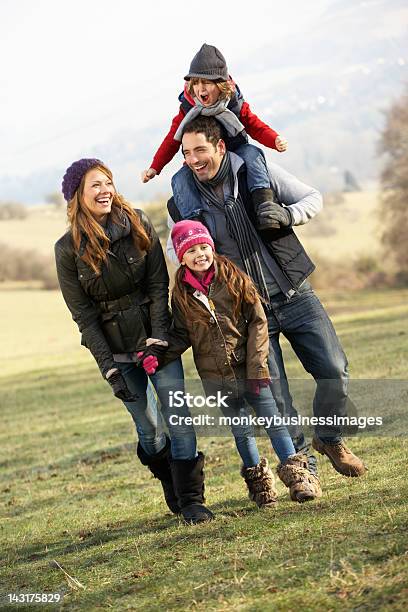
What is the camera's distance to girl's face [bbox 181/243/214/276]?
6227mm

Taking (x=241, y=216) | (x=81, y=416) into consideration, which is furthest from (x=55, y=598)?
(x=81, y=416)

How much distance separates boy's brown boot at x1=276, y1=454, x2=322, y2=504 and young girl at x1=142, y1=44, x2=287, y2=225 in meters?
1.62

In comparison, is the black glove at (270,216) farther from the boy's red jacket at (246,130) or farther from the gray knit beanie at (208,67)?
the gray knit beanie at (208,67)

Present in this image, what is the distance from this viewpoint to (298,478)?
6.43m

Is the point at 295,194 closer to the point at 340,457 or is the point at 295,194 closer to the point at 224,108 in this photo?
the point at 224,108

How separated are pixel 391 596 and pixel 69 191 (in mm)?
3398

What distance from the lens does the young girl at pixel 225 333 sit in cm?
625

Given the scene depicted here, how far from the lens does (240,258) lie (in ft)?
21.2

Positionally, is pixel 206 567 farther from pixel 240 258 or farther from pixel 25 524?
pixel 25 524

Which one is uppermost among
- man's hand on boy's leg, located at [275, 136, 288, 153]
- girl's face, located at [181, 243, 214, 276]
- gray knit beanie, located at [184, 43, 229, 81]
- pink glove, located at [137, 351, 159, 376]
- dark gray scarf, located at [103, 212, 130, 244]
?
gray knit beanie, located at [184, 43, 229, 81]

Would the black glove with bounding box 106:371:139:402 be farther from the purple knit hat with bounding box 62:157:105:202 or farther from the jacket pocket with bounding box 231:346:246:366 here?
the purple knit hat with bounding box 62:157:105:202

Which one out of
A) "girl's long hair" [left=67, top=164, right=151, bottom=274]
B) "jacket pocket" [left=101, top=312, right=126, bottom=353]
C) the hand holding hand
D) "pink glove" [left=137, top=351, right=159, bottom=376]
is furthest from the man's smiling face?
"pink glove" [left=137, top=351, right=159, bottom=376]

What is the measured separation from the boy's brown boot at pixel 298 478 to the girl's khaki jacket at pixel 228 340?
556 mm

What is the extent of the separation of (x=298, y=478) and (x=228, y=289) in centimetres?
126
